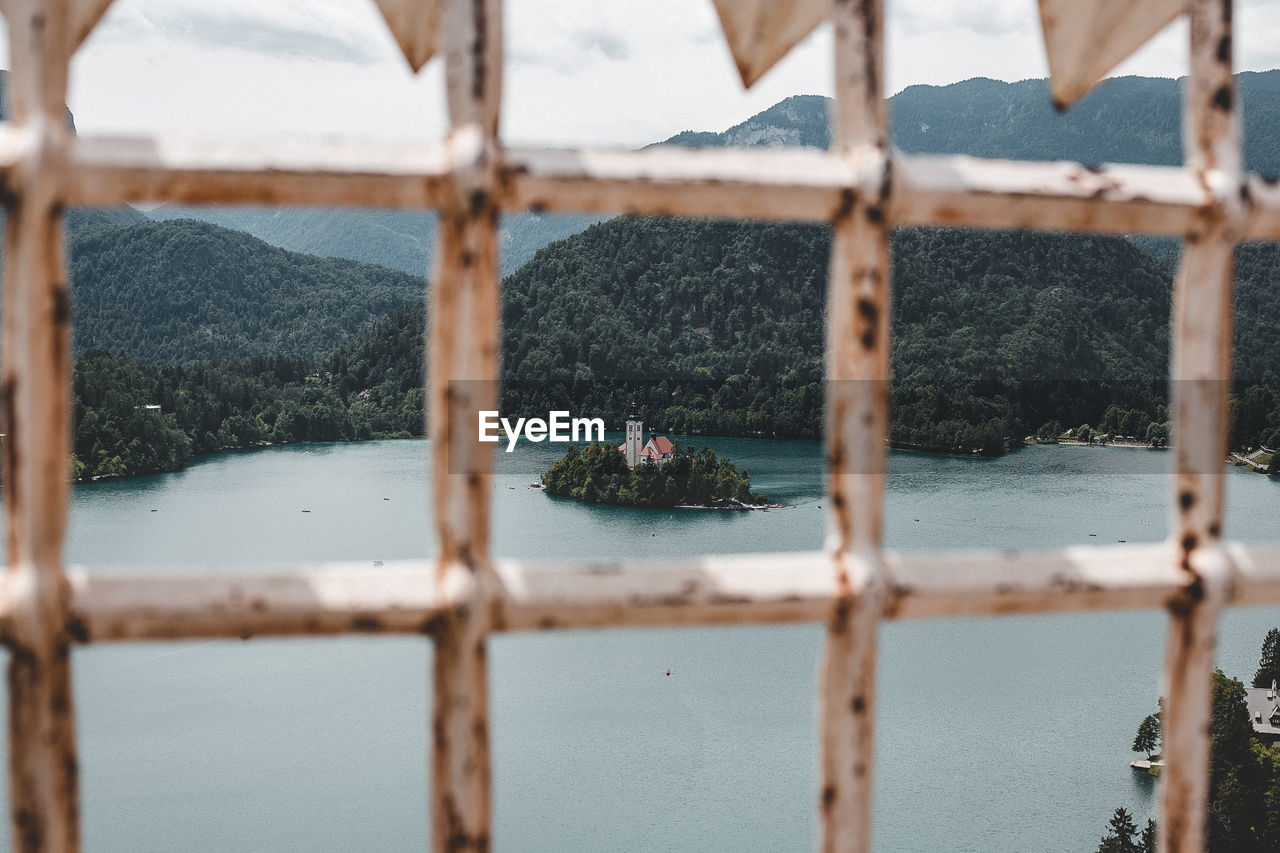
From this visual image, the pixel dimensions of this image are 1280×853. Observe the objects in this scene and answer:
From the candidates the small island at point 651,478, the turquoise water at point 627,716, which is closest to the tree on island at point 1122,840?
the turquoise water at point 627,716

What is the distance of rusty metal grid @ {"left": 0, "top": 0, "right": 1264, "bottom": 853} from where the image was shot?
0.44 meters

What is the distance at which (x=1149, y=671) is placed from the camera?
1582cm

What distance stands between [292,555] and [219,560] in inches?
44.8

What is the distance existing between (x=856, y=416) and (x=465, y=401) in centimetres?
16

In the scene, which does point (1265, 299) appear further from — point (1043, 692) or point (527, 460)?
point (527, 460)

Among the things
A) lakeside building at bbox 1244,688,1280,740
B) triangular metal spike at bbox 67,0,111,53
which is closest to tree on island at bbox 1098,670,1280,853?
lakeside building at bbox 1244,688,1280,740

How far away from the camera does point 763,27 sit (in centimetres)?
57

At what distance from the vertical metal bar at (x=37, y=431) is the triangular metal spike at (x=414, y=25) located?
0.15 m

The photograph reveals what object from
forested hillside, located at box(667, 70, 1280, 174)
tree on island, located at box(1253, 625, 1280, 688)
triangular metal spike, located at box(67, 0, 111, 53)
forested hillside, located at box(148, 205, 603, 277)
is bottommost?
tree on island, located at box(1253, 625, 1280, 688)

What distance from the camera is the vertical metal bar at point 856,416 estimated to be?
49 cm

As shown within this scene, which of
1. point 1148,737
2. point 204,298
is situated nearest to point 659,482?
point 1148,737

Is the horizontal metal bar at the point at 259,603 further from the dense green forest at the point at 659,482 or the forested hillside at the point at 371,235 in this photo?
the forested hillside at the point at 371,235

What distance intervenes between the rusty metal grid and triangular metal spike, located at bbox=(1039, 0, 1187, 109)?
42mm

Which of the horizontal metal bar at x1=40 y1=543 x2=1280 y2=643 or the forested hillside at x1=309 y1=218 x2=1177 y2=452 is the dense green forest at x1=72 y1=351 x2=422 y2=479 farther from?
the horizontal metal bar at x1=40 y1=543 x2=1280 y2=643
